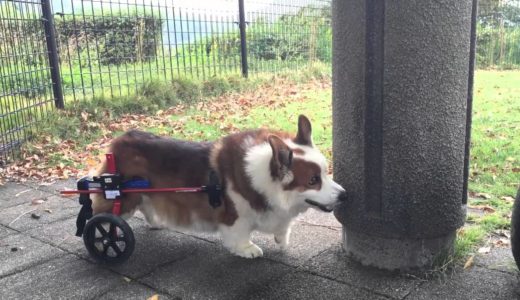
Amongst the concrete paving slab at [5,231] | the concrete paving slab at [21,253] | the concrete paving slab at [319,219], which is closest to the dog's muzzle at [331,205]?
the concrete paving slab at [319,219]

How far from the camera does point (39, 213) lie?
4.14 meters

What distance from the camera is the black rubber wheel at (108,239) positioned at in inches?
118

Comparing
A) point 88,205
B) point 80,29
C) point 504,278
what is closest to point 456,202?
point 504,278

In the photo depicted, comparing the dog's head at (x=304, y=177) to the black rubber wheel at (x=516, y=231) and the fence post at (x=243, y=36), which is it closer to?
the black rubber wheel at (x=516, y=231)

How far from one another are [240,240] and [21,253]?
5.20 ft

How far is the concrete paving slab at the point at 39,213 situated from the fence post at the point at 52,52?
2914 mm

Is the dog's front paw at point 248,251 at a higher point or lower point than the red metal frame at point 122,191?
lower

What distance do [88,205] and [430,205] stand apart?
2199 millimetres

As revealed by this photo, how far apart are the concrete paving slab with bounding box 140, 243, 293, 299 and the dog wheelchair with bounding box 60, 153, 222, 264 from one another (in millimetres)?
320

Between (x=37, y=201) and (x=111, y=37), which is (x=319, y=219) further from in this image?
(x=111, y=37)

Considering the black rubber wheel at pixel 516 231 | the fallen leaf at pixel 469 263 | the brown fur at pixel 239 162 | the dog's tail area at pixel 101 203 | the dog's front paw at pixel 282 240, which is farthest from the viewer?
the dog's tail area at pixel 101 203

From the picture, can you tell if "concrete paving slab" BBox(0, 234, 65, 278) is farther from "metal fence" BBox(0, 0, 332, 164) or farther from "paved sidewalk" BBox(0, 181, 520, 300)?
"metal fence" BBox(0, 0, 332, 164)

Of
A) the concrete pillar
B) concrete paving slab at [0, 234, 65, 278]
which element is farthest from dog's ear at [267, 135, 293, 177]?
concrete paving slab at [0, 234, 65, 278]

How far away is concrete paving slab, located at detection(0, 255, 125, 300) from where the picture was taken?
2.75 metres
